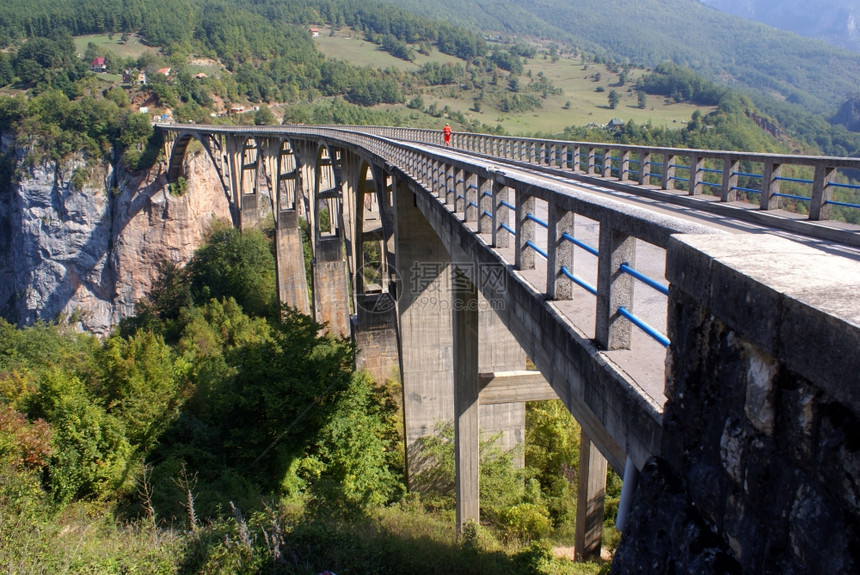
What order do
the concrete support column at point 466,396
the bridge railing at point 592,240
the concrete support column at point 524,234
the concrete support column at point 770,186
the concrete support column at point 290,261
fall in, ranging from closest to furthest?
1. the bridge railing at point 592,240
2. the concrete support column at point 524,234
3. the concrete support column at point 770,186
4. the concrete support column at point 466,396
5. the concrete support column at point 290,261

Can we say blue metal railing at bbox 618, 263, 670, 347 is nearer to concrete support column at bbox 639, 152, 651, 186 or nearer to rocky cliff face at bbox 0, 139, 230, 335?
concrete support column at bbox 639, 152, 651, 186

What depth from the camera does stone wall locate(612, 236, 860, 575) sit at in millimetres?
1736

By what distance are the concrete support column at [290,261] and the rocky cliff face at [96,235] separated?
25.4 metres

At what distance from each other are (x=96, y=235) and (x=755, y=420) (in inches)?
2494

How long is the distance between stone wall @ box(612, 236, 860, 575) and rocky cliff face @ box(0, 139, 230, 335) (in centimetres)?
5782

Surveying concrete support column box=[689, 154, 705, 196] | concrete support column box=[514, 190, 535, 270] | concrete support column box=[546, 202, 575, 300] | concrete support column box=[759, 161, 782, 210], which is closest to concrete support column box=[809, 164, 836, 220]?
concrete support column box=[759, 161, 782, 210]

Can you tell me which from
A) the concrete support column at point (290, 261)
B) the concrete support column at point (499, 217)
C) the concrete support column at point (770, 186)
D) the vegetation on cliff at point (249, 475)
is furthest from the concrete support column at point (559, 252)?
the concrete support column at point (290, 261)

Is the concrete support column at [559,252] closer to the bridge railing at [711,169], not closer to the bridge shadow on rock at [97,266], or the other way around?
the bridge railing at [711,169]

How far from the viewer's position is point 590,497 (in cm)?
1298

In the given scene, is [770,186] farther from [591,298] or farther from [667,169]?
[591,298]

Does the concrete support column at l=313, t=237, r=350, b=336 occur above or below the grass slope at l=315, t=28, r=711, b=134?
below

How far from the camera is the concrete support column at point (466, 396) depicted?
11344mm

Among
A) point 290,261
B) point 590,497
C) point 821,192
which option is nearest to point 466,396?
→ point 590,497

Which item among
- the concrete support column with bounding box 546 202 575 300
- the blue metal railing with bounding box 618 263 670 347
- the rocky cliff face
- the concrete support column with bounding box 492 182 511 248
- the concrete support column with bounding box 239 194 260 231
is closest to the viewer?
the blue metal railing with bounding box 618 263 670 347
